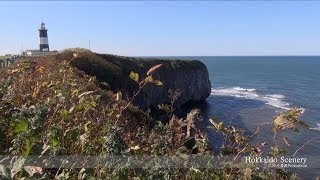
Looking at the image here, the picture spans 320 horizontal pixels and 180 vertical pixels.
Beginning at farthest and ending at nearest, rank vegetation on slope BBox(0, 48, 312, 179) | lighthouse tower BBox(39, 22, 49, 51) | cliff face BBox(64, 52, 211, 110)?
lighthouse tower BBox(39, 22, 49, 51) → cliff face BBox(64, 52, 211, 110) → vegetation on slope BBox(0, 48, 312, 179)

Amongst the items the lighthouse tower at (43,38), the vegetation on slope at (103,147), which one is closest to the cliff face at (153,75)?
the vegetation on slope at (103,147)

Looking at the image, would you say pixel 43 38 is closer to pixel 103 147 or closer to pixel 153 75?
pixel 153 75

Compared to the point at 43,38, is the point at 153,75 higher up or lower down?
lower down

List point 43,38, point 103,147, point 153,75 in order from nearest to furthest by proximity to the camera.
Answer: point 103,147, point 153,75, point 43,38

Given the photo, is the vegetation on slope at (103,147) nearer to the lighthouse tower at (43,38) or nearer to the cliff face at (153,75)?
the cliff face at (153,75)

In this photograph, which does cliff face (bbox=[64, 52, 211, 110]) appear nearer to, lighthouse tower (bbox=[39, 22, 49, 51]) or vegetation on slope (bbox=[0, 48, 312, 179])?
vegetation on slope (bbox=[0, 48, 312, 179])

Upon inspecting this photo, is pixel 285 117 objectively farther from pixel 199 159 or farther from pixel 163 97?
pixel 163 97

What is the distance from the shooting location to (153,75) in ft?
156

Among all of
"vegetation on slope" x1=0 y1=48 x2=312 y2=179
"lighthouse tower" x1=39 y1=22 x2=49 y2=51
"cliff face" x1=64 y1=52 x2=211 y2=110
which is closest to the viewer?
"vegetation on slope" x1=0 y1=48 x2=312 y2=179

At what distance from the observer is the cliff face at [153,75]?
95.4ft

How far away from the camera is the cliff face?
95.4 feet

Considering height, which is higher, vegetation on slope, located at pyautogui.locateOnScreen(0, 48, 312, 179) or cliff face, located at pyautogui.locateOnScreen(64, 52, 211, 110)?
vegetation on slope, located at pyautogui.locateOnScreen(0, 48, 312, 179)

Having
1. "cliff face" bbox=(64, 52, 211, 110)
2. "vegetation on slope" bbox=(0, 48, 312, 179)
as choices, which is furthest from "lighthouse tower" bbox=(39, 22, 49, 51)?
"vegetation on slope" bbox=(0, 48, 312, 179)

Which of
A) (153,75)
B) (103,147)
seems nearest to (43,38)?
(153,75)
